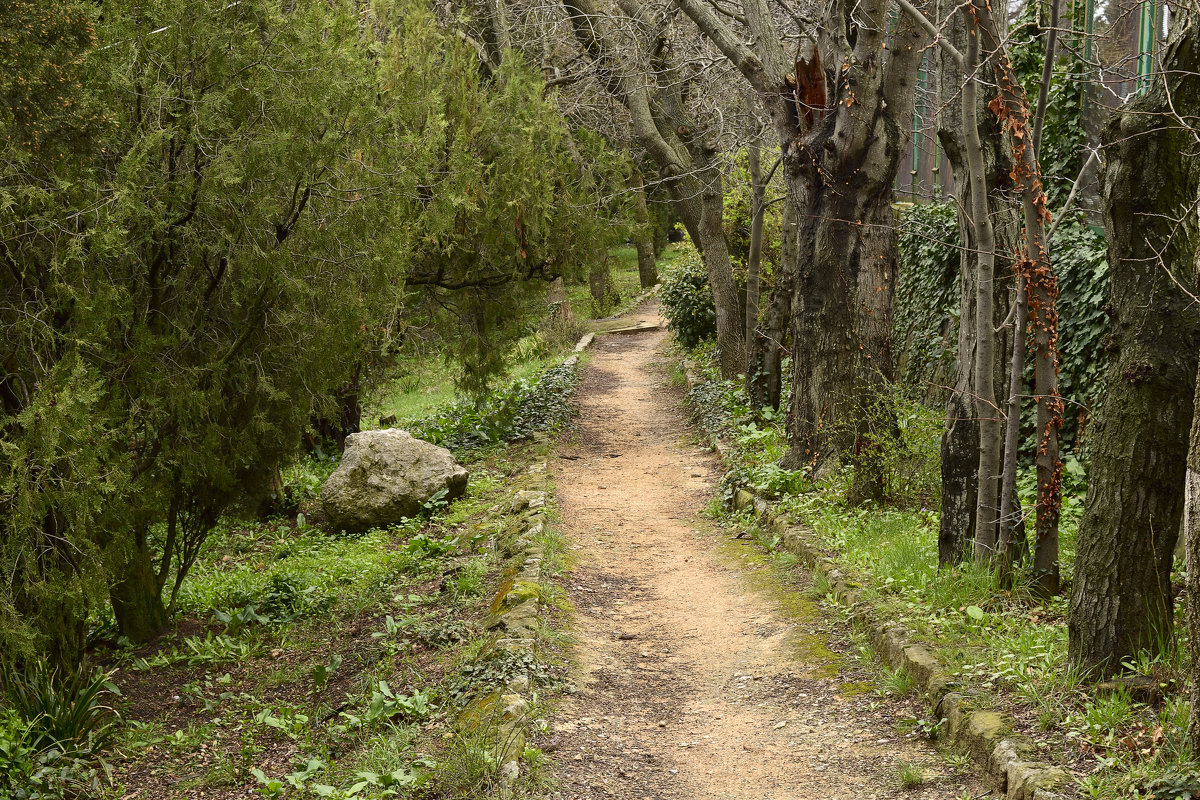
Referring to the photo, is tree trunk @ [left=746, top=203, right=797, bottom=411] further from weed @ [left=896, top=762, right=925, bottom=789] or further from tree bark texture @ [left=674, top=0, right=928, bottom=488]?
weed @ [left=896, top=762, right=925, bottom=789]

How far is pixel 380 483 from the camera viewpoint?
9.98 metres

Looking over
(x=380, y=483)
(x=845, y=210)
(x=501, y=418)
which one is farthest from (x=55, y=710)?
(x=501, y=418)

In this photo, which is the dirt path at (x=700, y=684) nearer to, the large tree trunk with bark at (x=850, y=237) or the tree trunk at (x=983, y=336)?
the tree trunk at (x=983, y=336)

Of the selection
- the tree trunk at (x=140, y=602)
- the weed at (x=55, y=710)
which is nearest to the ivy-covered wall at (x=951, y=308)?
the weed at (x=55, y=710)

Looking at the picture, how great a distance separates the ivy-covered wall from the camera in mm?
7359

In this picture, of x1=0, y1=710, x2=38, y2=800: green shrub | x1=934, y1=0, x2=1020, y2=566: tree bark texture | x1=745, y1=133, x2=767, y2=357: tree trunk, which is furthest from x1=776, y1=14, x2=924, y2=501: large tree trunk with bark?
x1=0, y1=710, x2=38, y2=800: green shrub

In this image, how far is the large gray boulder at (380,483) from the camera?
9.95 metres

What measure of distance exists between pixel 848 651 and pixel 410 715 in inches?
102

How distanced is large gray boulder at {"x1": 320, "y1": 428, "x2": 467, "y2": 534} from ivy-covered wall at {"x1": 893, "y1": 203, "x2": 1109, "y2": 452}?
508cm

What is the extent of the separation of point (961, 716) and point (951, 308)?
6349 mm

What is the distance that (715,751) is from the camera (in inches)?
189

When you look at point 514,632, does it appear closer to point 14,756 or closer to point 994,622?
point 14,756

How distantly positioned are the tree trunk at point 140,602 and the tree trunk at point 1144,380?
6.12m

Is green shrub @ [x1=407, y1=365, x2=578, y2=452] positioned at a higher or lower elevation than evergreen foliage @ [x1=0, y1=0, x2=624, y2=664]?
lower
